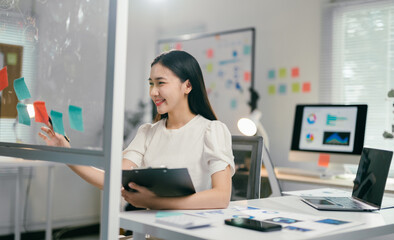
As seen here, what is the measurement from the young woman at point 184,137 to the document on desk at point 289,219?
7cm

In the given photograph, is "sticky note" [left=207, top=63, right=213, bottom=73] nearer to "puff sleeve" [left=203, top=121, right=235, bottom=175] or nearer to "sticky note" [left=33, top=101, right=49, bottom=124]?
"puff sleeve" [left=203, top=121, right=235, bottom=175]

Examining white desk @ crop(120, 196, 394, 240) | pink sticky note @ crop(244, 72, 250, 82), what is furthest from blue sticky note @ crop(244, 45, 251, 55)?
white desk @ crop(120, 196, 394, 240)

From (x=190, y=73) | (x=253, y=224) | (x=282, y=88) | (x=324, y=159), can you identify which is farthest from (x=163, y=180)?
(x=282, y=88)

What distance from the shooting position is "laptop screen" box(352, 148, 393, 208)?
1537mm

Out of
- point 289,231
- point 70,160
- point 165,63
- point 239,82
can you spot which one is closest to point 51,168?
point 239,82

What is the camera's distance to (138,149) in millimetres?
1708

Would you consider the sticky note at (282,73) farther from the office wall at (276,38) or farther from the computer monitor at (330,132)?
the computer monitor at (330,132)

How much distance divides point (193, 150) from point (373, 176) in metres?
0.63

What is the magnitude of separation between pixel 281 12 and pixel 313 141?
1.20 m

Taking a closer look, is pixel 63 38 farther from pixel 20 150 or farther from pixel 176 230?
pixel 176 230

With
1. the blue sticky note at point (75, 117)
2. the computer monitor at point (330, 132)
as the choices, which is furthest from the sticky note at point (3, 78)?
the computer monitor at point (330, 132)

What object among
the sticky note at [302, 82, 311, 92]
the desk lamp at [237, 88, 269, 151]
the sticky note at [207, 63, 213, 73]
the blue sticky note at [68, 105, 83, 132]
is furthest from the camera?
the sticky note at [207, 63, 213, 73]

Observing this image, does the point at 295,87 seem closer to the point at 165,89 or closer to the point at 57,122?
the point at 165,89

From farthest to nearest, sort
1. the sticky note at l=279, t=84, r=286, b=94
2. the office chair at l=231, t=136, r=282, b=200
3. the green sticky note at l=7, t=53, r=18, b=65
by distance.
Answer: the sticky note at l=279, t=84, r=286, b=94
the office chair at l=231, t=136, r=282, b=200
the green sticky note at l=7, t=53, r=18, b=65
